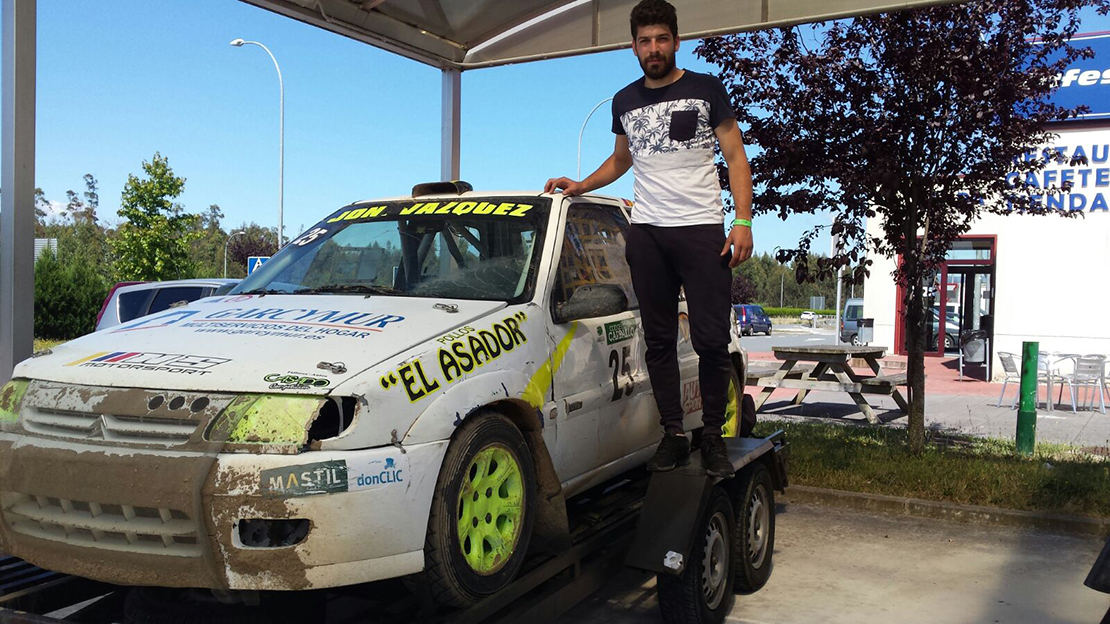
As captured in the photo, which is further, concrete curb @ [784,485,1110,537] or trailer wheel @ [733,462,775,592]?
concrete curb @ [784,485,1110,537]

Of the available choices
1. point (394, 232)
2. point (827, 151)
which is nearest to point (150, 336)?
point (394, 232)

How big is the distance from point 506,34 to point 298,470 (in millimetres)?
5977

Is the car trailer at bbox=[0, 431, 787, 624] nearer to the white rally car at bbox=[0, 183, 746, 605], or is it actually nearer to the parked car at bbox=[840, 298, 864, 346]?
the white rally car at bbox=[0, 183, 746, 605]

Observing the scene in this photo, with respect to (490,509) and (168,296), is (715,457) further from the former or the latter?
(168,296)

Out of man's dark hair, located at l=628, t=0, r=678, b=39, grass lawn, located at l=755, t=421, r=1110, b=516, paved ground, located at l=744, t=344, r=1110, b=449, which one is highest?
man's dark hair, located at l=628, t=0, r=678, b=39

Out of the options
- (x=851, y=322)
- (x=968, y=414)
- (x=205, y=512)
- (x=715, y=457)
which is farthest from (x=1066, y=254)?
(x=205, y=512)

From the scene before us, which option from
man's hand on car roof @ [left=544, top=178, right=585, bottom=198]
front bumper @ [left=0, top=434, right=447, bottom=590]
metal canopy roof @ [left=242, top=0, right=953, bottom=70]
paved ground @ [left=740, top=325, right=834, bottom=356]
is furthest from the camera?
paved ground @ [left=740, top=325, right=834, bottom=356]

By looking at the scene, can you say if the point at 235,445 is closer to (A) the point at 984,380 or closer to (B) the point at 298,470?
(B) the point at 298,470

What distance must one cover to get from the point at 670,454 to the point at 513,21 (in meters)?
4.77

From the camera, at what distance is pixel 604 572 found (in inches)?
159

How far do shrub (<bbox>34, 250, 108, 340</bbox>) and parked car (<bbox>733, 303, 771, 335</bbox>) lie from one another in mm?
32672

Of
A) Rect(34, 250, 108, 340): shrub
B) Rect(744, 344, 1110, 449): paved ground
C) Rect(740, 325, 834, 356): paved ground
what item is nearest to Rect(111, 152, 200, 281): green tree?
Rect(34, 250, 108, 340): shrub

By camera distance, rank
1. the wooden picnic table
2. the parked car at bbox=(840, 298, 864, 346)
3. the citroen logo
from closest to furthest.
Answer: the citroen logo → the wooden picnic table → the parked car at bbox=(840, 298, 864, 346)

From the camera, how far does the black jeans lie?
4125mm
